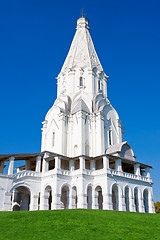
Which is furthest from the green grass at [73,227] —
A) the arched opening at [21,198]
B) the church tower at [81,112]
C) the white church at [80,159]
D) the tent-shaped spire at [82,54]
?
the tent-shaped spire at [82,54]

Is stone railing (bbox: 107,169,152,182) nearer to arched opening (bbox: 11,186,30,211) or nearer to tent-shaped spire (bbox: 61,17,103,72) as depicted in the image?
arched opening (bbox: 11,186,30,211)

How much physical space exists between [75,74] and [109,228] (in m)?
26.7

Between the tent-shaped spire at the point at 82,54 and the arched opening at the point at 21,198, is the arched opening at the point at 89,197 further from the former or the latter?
the tent-shaped spire at the point at 82,54

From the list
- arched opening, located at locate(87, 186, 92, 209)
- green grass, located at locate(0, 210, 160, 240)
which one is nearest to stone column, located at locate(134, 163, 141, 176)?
arched opening, located at locate(87, 186, 92, 209)

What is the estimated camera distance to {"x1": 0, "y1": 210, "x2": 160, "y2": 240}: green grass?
11.6 m

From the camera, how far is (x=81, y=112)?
31.9 m

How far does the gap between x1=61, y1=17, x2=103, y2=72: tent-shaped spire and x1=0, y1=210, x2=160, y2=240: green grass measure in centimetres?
2580

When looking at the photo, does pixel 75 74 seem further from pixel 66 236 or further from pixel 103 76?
Answer: pixel 66 236

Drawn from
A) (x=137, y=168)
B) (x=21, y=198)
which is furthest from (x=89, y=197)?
(x=21, y=198)

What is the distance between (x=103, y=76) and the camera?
3912 cm

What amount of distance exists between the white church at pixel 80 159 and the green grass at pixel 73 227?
30.4 ft

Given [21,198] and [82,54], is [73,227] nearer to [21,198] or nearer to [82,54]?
[21,198]

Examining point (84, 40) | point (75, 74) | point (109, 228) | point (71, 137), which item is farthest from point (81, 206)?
point (84, 40)

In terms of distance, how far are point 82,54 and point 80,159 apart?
18.5 m
